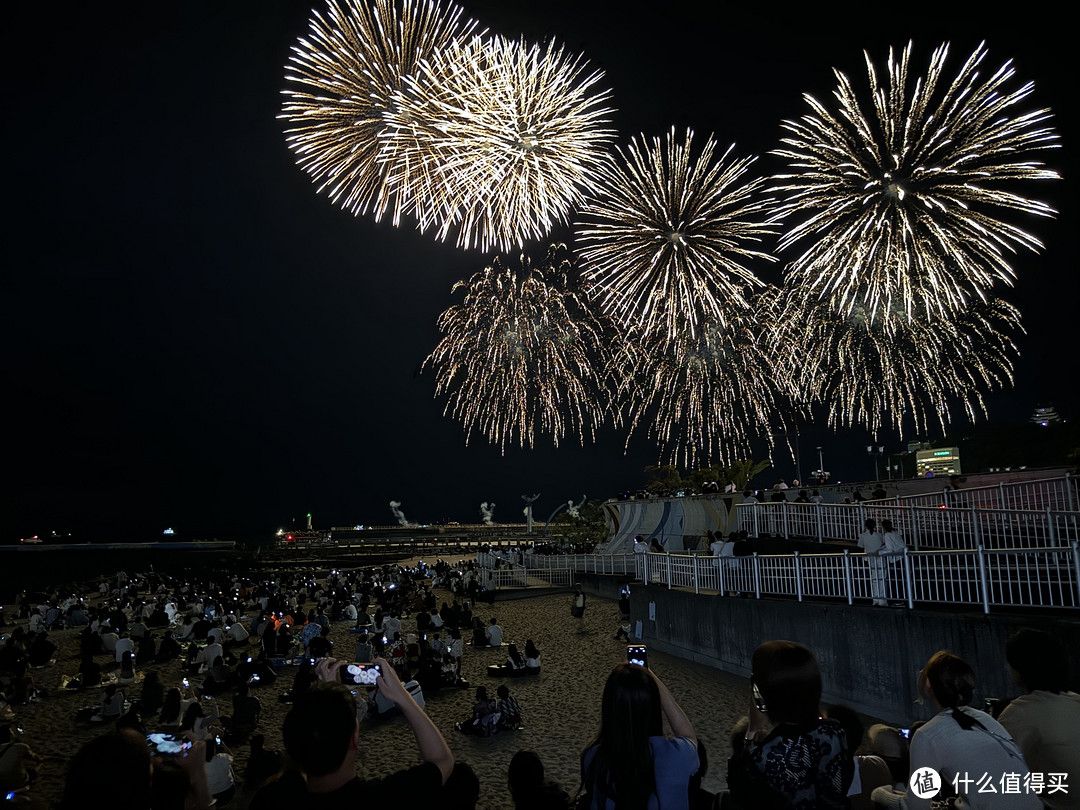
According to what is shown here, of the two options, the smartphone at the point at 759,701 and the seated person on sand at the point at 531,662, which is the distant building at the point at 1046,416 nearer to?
the seated person on sand at the point at 531,662

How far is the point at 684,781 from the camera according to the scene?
122 inches

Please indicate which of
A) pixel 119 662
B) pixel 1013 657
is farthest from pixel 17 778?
pixel 119 662

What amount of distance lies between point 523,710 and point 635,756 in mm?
10448

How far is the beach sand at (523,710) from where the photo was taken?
9.55 meters

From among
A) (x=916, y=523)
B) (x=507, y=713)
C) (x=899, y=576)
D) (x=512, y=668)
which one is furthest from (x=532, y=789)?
(x=916, y=523)

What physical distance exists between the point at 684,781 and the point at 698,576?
14.9 meters

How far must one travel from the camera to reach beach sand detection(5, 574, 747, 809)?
9.55m

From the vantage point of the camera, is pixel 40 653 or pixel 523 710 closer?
pixel 523 710

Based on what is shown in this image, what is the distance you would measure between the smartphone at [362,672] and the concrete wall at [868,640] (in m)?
8.81

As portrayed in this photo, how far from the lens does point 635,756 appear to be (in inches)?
119

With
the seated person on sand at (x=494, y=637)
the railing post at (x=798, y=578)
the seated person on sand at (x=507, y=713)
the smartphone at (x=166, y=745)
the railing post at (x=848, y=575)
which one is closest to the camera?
the smartphone at (x=166, y=745)
